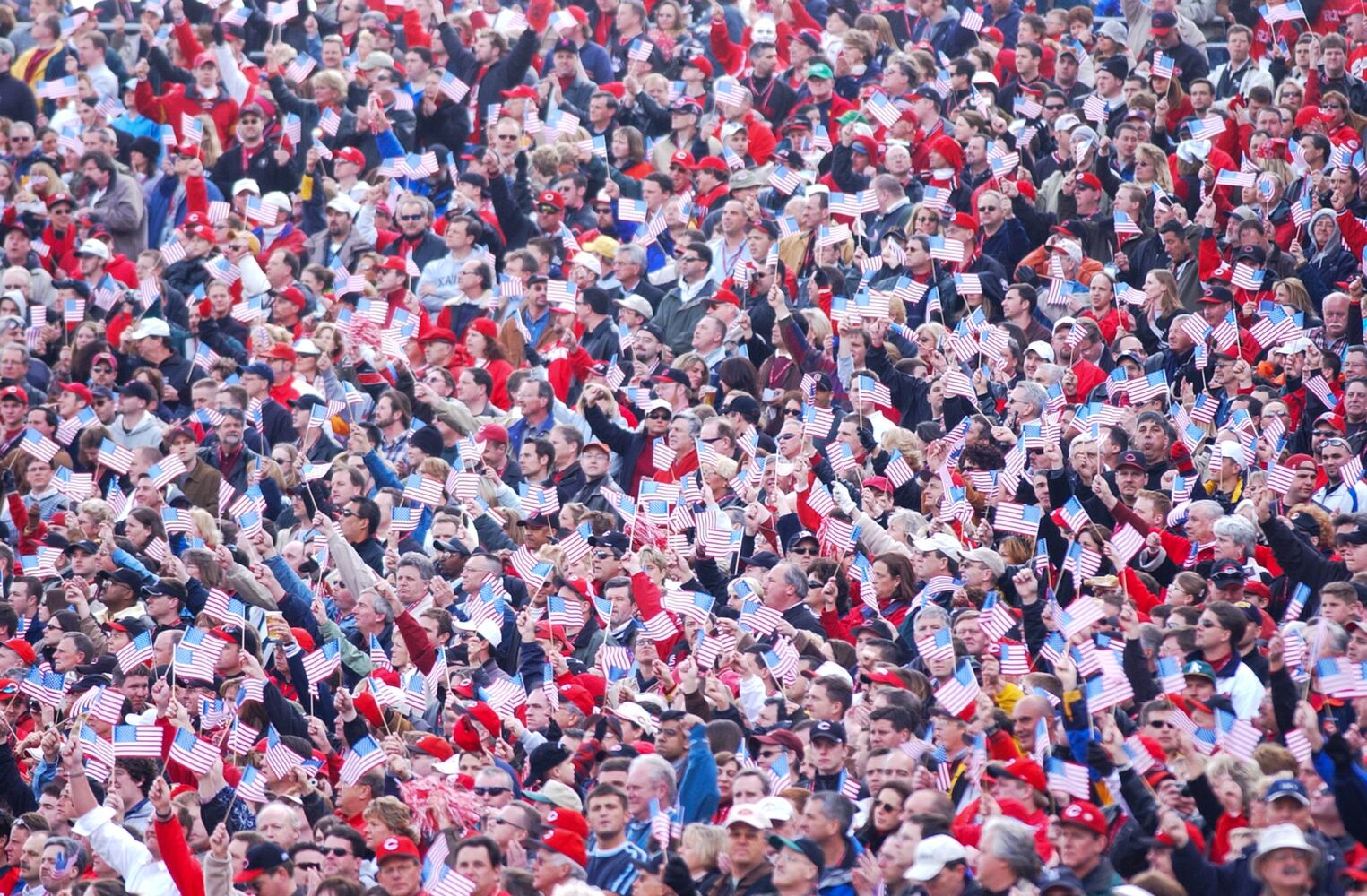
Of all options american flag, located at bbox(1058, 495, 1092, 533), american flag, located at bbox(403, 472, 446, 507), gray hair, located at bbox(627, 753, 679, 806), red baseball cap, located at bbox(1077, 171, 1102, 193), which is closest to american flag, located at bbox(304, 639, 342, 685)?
american flag, located at bbox(403, 472, 446, 507)

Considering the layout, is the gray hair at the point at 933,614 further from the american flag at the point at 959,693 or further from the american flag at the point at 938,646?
the american flag at the point at 959,693

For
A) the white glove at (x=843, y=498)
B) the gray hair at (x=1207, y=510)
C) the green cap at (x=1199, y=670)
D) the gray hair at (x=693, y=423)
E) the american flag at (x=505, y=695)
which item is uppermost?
the green cap at (x=1199, y=670)

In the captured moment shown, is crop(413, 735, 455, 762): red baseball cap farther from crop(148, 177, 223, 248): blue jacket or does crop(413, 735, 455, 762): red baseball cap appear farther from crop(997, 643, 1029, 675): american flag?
crop(148, 177, 223, 248): blue jacket

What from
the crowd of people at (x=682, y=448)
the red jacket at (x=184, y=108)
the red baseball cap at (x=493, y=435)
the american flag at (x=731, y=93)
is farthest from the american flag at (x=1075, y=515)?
the red jacket at (x=184, y=108)

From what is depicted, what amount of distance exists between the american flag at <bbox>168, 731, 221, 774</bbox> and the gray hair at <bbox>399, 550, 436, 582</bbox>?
228 cm

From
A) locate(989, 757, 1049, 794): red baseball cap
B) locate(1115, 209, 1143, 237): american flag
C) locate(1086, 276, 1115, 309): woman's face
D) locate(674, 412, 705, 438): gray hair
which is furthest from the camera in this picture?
locate(1115, 209, 1143, 237): american flag

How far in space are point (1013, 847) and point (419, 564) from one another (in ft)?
17.6

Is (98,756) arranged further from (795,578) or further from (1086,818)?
(1086,818)

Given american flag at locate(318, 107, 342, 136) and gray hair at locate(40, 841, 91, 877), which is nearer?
gray hair at locate(40, 841, 91, 877)

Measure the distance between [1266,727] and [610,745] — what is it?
2898mm

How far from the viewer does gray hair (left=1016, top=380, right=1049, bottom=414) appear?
1445 cm

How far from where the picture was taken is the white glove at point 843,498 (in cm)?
1377

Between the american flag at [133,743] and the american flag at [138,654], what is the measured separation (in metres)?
1.06

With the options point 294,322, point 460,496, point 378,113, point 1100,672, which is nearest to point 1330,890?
point 1100,672
